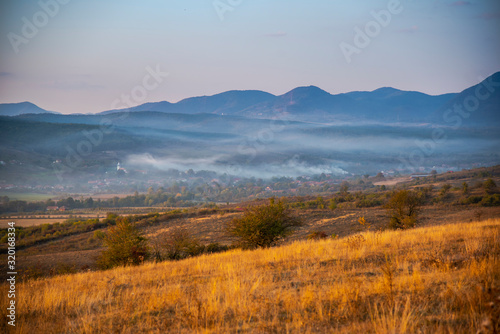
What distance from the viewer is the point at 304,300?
220 inches

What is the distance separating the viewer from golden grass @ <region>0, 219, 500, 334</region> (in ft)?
15.6

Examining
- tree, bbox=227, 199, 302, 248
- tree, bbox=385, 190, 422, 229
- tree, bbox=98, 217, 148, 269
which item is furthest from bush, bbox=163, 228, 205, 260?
tree, bbox=385, 190, 422, 229

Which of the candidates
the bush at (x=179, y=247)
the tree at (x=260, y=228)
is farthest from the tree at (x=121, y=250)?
the tree at (x=260, y=228)

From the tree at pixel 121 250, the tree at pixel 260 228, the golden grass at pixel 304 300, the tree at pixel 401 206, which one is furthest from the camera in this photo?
the tree at pixel 401 206

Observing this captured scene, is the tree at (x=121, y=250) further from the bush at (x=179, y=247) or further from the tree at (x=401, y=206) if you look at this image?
the tree at (x=401, y=206)

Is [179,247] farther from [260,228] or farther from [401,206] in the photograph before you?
[401,206]

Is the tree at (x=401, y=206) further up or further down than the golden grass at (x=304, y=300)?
further down

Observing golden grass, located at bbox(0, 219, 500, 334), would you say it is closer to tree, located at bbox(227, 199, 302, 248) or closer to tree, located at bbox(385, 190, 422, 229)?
tree, located at bbox(227, 199, 302, 248)

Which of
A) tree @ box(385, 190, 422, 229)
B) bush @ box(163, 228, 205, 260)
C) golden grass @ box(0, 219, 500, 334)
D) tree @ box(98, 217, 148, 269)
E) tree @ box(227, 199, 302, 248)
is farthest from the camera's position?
tree @ box(385, 190, 422, 229)

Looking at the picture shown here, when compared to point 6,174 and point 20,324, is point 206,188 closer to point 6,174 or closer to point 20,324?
point 6,174

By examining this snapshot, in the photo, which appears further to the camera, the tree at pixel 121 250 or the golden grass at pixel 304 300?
the tree at pixel 121 250

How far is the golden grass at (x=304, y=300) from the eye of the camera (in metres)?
4.76

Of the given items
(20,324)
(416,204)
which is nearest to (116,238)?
(20,324)

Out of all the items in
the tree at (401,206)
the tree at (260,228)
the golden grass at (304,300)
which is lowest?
the tree at (401,206)
